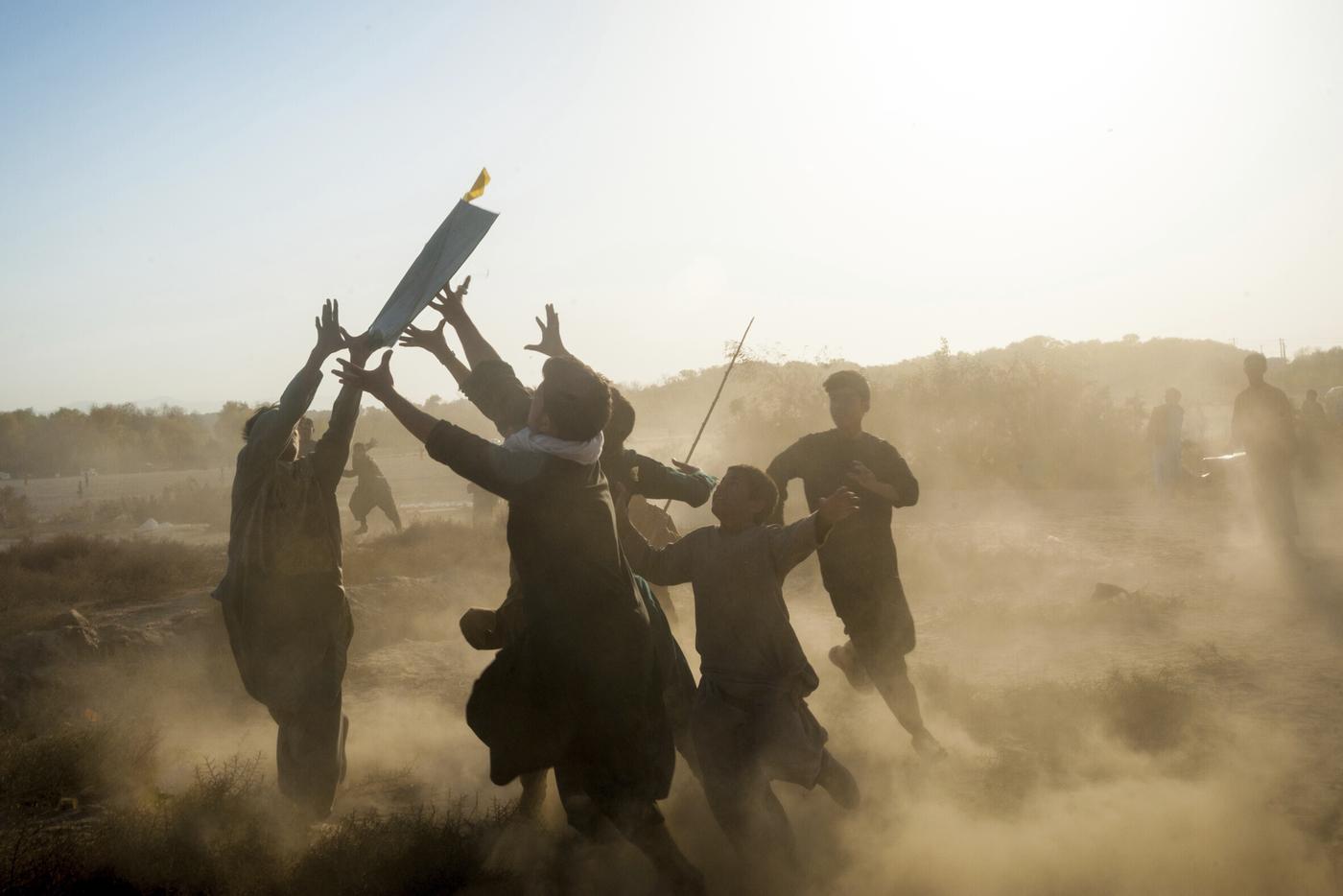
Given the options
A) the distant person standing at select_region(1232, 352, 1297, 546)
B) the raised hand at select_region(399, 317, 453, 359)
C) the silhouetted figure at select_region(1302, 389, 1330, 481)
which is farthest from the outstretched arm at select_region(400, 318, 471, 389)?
the silhouetted figure at select_region(1302, 389, 1330, 481)

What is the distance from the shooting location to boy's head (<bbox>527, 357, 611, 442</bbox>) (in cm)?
315

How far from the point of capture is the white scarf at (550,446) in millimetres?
3143

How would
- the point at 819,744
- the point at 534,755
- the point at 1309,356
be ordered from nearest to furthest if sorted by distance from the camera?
the point at 534,755, the point at 819,744, the point at 1309,356

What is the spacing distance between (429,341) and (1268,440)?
9.69 meters

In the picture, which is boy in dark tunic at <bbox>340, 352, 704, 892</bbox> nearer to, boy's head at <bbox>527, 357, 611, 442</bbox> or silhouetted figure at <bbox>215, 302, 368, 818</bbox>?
boy's head at <bbox>527, 357, 611, 442</bbox>

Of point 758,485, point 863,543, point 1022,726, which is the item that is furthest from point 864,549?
point 1022,726

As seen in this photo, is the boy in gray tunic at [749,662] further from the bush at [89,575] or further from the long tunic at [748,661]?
the bush at [89,575]

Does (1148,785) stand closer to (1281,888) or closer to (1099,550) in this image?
(1281,888)

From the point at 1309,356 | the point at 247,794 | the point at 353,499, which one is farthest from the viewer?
the point at 1309,356

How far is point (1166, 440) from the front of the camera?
16.0m

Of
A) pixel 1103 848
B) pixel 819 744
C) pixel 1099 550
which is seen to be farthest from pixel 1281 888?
pixel 1099 550

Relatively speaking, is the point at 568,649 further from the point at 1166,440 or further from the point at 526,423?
the point at 1166,440

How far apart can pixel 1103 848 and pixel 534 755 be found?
253 centimetres

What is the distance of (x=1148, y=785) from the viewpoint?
4953mm
